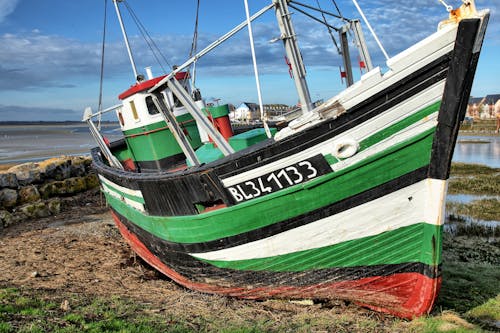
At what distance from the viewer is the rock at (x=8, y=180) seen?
1576cm

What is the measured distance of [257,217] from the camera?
5844 millimetres

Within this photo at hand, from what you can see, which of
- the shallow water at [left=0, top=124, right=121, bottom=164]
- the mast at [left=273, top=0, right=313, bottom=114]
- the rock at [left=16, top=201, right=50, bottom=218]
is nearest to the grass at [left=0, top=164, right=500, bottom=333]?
the mast at [left=273, top=0, right=313, bottom=114]

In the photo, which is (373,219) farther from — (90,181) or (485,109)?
(485,109)

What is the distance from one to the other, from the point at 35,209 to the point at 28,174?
216cm

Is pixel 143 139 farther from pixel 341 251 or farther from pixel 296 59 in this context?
pixel 341 251

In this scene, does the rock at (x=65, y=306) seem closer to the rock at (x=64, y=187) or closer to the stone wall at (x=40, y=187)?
the stone wall at (x=40, y=187)

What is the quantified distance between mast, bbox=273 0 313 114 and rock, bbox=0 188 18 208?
13392 mm

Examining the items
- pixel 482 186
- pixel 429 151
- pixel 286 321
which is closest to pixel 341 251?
pixel 286 321

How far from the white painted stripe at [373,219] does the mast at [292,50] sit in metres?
1.84

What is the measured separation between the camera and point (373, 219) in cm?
544

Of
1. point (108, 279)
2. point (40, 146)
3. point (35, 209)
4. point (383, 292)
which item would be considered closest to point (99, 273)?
point (108, 279)

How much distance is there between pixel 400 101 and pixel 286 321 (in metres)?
3.23

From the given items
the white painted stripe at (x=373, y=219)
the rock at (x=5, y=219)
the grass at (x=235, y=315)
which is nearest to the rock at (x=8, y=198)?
the rock at (x=5, y=219)

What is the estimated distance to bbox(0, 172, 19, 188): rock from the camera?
15.8m
